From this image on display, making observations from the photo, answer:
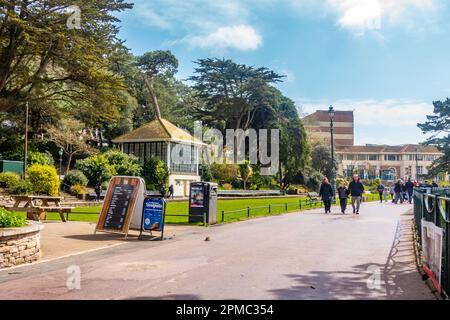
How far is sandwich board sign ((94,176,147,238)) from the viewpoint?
1338 cm

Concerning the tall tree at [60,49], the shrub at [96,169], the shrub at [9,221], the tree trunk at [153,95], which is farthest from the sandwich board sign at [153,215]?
the tree trunk at [153,95]

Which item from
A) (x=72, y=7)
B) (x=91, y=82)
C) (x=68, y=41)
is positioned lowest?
(x=91, y=82)

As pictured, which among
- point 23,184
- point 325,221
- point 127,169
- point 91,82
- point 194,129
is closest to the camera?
point 325,221

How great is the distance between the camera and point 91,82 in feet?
69.8

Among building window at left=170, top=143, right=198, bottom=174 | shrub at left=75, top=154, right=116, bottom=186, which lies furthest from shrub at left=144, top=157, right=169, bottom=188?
shrub at left=75, top=154, right=116, bottom=186

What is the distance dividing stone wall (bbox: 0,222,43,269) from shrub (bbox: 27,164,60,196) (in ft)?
74.1

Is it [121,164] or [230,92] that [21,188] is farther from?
[230,92]

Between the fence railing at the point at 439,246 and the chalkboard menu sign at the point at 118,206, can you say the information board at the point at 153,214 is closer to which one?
the chalkboard menu sign at the point at 118,206

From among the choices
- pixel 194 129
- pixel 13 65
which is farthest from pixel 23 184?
pixel 194 129

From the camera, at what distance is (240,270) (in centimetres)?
816

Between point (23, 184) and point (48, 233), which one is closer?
point (48, 233)

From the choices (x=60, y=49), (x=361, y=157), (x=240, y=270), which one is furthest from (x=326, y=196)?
(x=361, y=157)
